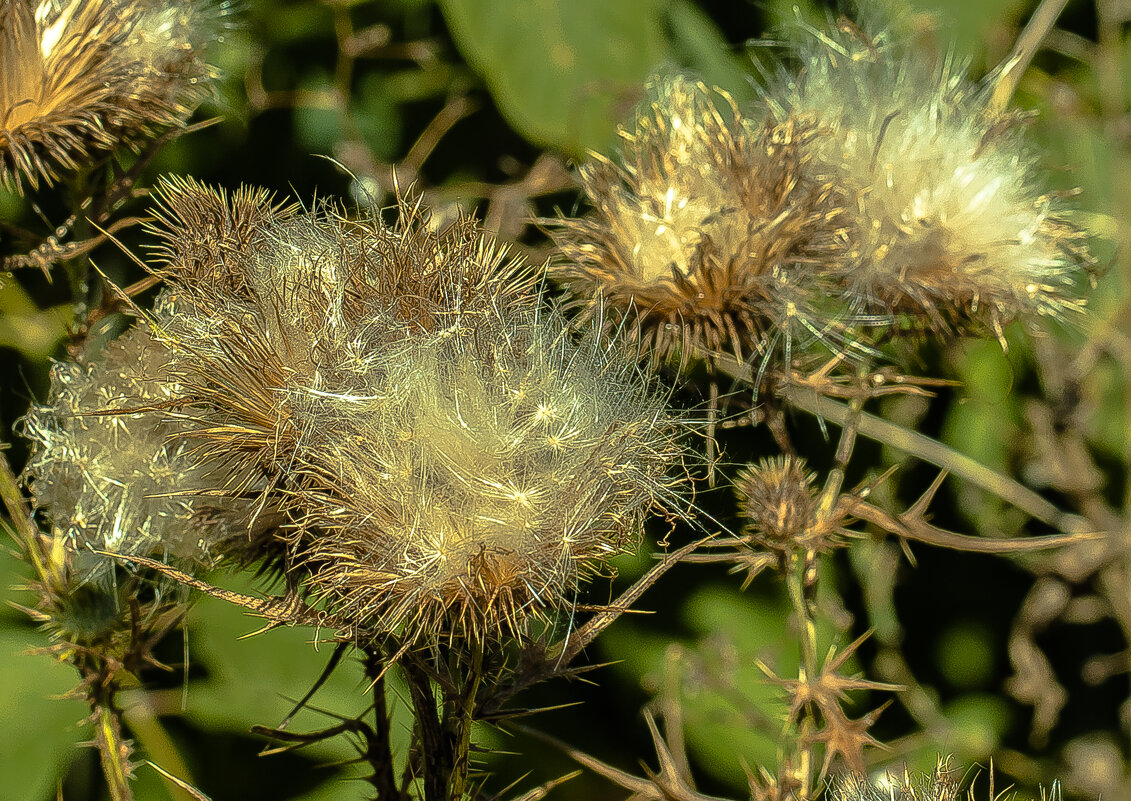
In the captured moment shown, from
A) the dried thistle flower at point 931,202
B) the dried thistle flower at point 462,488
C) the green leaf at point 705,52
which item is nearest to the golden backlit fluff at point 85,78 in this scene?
the dried thistle flower at point 462,488

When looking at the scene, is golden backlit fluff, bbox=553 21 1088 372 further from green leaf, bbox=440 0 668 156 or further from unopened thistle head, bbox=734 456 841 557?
green leaf, bbox=440 0 668 156

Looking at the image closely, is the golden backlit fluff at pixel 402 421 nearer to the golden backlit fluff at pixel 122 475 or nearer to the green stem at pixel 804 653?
the golden backlit fluff at pixel 122 475

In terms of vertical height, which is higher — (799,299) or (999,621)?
(799,299)


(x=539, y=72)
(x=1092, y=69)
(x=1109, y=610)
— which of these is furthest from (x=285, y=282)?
(x=1092, y=69)

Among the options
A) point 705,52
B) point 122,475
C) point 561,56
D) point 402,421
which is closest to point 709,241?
point 402,421

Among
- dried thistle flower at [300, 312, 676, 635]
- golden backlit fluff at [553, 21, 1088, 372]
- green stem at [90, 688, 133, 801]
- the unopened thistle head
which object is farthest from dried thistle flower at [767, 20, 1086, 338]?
green stem at [90, 688, 133, 801]

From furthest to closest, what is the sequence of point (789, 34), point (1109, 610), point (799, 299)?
point (1109, 610) < point (789, 34) < point (799, 299)

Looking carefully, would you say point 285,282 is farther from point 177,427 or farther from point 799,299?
point 799,299

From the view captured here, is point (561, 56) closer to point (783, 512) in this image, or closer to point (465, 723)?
point (783, 512)
